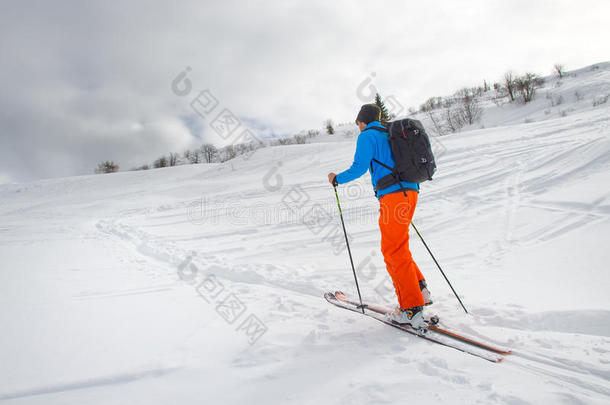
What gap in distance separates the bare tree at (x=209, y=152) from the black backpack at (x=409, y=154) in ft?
179

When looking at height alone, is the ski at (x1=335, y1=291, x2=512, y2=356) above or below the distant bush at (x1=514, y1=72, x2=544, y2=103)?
below

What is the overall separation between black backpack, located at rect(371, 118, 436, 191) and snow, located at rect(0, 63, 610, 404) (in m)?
1.48

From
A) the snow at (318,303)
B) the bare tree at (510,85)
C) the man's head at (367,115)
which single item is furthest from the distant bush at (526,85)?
the man's head at (367,115)

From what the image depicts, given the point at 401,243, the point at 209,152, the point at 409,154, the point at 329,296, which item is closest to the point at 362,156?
the point at 409,154

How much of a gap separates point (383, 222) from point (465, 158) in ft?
29.8

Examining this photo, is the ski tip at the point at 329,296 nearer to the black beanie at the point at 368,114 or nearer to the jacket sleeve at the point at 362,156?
the jacket sleeve at the point at 362,156

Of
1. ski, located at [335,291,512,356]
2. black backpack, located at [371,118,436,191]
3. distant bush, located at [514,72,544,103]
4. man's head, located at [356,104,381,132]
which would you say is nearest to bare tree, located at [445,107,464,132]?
distant bush, located at [514,72,544,103]

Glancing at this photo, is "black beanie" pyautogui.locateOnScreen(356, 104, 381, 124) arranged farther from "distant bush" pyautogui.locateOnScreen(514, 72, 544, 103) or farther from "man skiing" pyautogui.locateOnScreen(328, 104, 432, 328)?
"distant bush" pyautogui.locateOnScreen(514, 72, 544, 103)

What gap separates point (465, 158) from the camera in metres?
9.74

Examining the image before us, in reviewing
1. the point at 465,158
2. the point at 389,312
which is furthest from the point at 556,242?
the point at 465,158

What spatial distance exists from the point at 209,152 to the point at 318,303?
183 ft

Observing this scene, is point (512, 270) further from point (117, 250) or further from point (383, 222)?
point (117, 250)

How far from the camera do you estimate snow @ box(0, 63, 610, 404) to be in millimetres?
1786

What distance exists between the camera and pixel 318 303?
3.18m
